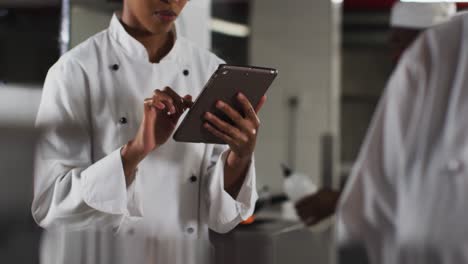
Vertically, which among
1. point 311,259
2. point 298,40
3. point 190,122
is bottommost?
point 311,259

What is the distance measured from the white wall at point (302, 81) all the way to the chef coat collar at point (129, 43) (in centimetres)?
16

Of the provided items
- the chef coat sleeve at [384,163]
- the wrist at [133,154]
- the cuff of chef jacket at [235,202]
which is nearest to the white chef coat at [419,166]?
the chef coat sleeve at [384,163]

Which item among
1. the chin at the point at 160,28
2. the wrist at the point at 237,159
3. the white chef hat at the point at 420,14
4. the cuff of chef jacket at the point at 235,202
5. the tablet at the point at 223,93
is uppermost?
the white chef hat at the point at 420,14

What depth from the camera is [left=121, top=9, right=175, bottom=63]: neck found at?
1.63m

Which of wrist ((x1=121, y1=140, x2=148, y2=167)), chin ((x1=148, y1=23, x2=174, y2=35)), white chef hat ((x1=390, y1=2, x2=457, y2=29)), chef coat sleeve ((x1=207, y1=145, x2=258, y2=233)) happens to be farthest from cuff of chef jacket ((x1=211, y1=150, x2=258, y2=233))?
white chef hat ((x1=390, y1=2, x2=457, y2=29))

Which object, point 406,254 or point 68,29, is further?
point 68,29

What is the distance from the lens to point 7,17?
1.75 m

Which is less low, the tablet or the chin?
the chin

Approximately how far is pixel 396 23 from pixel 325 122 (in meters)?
0.22

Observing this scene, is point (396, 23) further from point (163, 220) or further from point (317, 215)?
point (163, 220)

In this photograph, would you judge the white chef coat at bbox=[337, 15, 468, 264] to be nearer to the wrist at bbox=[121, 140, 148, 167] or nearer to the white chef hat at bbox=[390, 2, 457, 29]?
the white chef hat at bbox=[390, 2, 457, 29]

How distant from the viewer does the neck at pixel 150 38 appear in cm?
163

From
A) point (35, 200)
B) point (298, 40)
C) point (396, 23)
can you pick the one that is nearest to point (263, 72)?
point (298, 40)

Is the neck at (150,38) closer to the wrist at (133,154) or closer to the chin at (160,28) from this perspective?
the chin at (160,28)
